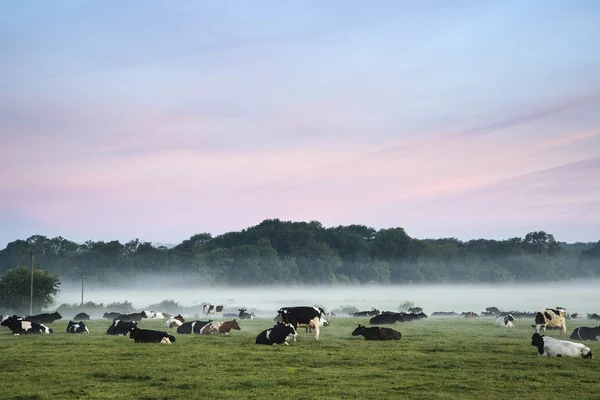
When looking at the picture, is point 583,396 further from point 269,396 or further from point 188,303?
point 188,303

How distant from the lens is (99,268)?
151000 mm

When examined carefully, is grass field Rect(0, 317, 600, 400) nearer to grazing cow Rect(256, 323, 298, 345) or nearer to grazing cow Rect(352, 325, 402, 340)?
grazing cow Rect(256, 323, 298, 345)

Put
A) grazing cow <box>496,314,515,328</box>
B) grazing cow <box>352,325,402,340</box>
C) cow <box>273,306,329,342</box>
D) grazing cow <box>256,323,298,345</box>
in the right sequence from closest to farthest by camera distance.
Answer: grazing cow <box>256,323,298,345</box>
grazing cow <box>352,325,402,340</box>
cow <box>273,306,329,342</box>
grazing cow <box>496,314,515,328</box>

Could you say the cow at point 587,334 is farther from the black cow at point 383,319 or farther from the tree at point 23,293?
the tree at point 23,293

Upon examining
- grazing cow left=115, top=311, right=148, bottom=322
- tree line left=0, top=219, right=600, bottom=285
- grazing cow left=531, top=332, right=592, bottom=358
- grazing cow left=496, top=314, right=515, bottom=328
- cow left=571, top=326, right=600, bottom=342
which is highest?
tree line left=0, top=219, right=600, bottom=285

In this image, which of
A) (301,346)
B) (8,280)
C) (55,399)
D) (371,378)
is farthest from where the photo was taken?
(8,280)

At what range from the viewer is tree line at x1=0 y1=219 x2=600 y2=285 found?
145500 millimetres

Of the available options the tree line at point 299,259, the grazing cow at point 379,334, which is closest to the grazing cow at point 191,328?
the grazing cow at point 379,334

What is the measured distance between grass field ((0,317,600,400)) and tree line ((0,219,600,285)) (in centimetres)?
11164

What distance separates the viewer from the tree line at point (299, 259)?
145500mm

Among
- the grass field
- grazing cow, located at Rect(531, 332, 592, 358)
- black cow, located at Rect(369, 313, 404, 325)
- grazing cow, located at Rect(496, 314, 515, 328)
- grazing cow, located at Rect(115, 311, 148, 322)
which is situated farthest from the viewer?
grazing cow, located at Rect(115, 311, 148, 322)

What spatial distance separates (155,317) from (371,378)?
148ft

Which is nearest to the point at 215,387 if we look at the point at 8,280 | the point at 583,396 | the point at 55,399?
the point at 55,399

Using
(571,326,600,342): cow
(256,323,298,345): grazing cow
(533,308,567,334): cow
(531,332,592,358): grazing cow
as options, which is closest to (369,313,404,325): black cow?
(533,308,567,334): cow
